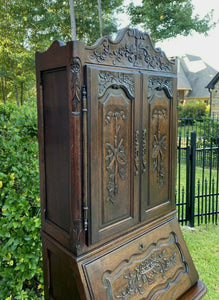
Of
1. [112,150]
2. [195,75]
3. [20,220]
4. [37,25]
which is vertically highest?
[195,75]

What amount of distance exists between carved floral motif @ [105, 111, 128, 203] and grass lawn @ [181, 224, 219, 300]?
1.53 metres

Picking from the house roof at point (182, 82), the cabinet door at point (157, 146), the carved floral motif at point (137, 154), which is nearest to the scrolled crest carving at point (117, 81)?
the cabinet door at point (157, 146)

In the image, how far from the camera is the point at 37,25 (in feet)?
35.9

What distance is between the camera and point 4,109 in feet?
12.4

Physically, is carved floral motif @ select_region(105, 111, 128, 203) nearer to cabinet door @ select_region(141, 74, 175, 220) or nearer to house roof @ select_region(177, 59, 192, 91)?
cabinet door @ select_region(141, 74, 175, 220)

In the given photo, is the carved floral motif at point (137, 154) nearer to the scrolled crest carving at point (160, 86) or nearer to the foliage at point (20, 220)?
the scrolled crest carving at point (160, 86)

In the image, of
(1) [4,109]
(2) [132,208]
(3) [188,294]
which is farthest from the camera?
(1) [4,109]

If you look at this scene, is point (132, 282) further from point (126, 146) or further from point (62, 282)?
point (126, 146)

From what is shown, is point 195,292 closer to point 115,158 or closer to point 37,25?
point 115,158

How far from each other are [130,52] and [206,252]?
2461 mm

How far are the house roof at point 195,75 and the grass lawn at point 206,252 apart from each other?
19693 millimetres

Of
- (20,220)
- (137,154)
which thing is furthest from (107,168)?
(20,220)

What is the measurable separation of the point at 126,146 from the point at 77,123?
405mm

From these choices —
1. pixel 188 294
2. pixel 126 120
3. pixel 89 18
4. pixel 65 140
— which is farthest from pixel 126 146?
pixel 89 18
